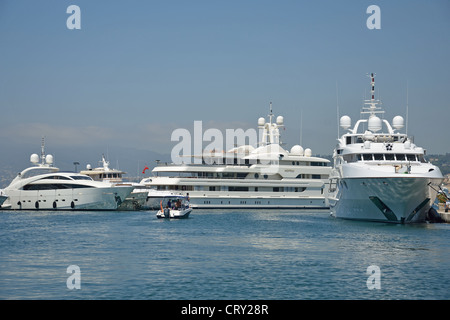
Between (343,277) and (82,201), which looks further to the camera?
(82,201)

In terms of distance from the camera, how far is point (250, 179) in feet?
251

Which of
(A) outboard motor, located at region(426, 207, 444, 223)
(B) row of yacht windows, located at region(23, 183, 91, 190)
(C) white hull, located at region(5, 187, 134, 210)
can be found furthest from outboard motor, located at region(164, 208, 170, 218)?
(A) outboard motor, located at region(426, 207, 444, 223)

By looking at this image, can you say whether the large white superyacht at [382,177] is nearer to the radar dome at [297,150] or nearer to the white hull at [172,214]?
the white hull at [172,214]

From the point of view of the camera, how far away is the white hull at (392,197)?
42.2m

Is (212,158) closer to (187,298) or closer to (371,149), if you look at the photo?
(371,149)

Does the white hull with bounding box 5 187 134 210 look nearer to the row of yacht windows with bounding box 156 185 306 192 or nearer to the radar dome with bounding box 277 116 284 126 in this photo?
the row of yacht windows with bounding box 156 185 306 192

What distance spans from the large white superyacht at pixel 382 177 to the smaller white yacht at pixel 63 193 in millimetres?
31607

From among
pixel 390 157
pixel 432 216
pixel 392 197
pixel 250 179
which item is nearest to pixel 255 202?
pixel 250 179

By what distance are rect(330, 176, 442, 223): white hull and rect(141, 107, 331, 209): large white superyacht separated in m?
26.6

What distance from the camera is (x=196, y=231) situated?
43688mm

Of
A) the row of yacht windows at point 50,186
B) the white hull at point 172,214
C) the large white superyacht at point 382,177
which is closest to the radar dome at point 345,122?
the large white superyacht at point 382,177
